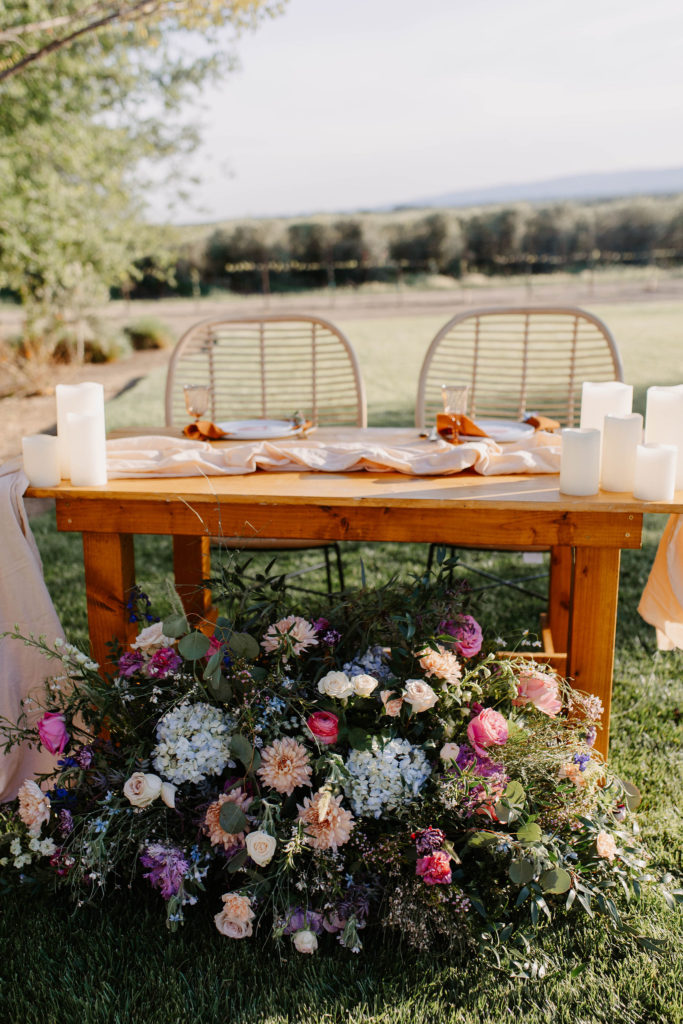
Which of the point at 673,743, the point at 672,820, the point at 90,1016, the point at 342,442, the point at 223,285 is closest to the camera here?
the point at 90,1016

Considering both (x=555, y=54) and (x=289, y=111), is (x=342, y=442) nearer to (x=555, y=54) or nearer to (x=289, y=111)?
(x=555, y=54)

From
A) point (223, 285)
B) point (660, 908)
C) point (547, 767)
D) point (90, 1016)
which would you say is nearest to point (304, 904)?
point (90, 1016)

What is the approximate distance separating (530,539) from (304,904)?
79 cm

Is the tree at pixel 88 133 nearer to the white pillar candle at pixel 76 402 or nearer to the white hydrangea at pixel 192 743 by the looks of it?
the white pillar candle at pixel 76 402

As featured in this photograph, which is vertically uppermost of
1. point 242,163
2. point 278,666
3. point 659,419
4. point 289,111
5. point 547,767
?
point 289,111

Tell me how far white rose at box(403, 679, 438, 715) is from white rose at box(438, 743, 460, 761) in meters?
0.10

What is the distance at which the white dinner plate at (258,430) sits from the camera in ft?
7.04

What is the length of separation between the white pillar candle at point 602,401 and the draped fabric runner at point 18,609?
46.0 inches

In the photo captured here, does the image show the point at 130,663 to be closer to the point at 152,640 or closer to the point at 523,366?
the point at 152,640

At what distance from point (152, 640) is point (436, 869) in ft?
2.29

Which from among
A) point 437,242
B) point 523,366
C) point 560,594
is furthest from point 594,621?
point 437,242

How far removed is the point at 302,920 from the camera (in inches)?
61.8

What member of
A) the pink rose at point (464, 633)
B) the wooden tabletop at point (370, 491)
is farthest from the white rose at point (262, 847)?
the wooden tabletop at point (370, 491)

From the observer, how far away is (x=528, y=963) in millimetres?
1509
